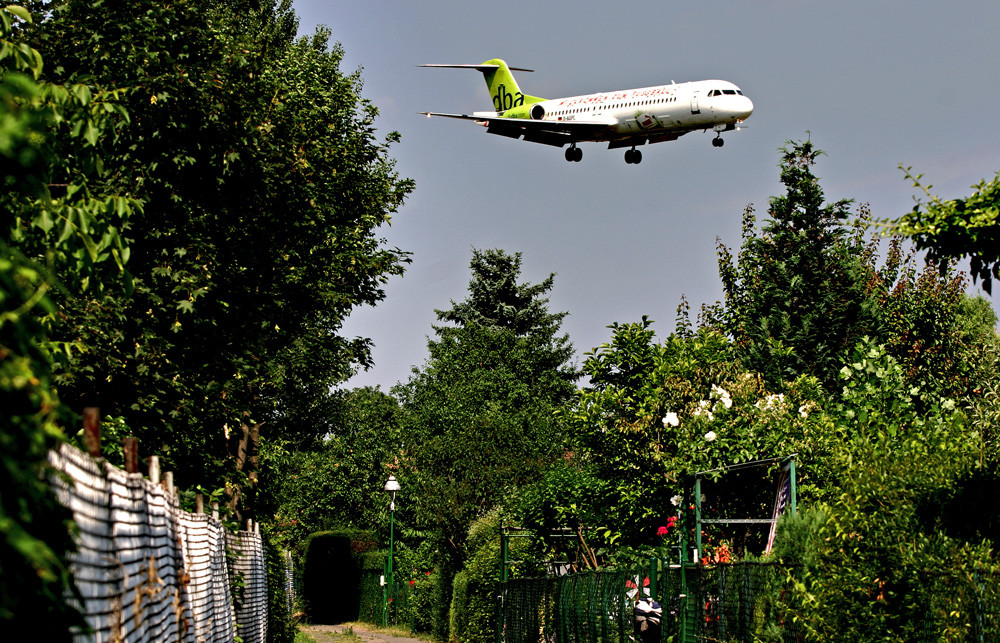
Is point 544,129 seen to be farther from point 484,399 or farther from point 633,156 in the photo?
point 484,399

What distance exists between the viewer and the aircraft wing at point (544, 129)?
1252 inches

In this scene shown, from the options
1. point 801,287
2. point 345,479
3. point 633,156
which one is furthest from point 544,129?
point 345,479

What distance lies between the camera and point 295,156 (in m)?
19.2

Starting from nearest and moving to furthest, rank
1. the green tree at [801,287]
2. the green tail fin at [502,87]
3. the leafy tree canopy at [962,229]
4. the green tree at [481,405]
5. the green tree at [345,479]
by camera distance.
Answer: the leafy tree canopy at [962,229] < the green tree at [801,287] < the green tree at [481,405] < the green tail fin at [502,87] < the green tree at [345,479]

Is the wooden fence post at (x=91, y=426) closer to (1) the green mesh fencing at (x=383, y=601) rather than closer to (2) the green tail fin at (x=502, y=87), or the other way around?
(1) the green mesh fencing at (x=383, y=601)

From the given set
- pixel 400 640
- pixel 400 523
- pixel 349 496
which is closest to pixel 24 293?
pixel 400 640

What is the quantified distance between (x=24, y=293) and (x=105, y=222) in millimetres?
3639

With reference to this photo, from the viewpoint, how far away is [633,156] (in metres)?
32.2

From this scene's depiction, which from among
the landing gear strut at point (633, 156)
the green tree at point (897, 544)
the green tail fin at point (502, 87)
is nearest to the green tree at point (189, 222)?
the green tree at point (897, 544)

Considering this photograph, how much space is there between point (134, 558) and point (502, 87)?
148 feet

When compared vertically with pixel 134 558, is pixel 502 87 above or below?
above

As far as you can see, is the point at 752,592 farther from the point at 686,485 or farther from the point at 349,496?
the point at 349,496

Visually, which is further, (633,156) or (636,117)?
(633,156)

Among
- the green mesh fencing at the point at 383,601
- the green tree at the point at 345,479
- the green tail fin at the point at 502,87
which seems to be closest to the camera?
the green mesh fencing at the point at 383,601
